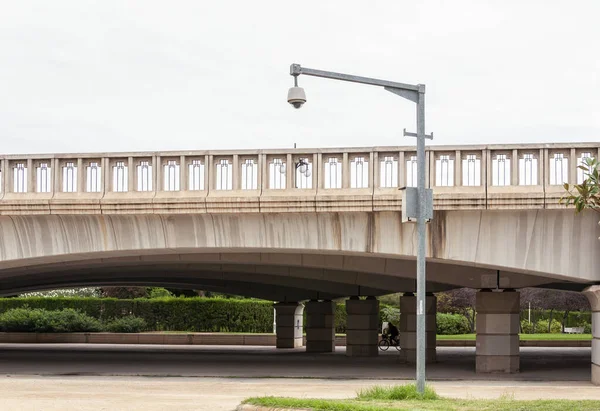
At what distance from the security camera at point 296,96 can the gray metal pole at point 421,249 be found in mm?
2137

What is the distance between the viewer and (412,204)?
18.2 metres

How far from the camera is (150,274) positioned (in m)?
39.4

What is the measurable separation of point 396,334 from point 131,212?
24.1 meters

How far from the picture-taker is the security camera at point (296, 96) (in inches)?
715

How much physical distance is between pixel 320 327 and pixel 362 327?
5.32m

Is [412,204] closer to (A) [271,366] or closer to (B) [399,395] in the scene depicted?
(B) [399,395]

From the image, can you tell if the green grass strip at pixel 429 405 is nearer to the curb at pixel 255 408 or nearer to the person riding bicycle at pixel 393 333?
the curb at pixel 255 408

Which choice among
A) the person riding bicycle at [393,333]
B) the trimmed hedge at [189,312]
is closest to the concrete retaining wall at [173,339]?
the trimmed hedge at [189,312]

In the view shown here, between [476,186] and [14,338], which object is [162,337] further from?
[476,186]

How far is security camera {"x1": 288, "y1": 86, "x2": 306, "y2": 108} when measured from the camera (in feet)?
59.6

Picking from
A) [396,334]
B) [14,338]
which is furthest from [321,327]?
[14,338]

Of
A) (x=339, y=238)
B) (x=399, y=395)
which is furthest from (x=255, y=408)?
(x=339, y=238)

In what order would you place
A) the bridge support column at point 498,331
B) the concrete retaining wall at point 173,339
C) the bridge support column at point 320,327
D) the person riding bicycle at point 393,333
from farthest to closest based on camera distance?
1. the concrete retaining wall at point 173,339
2. the person riding bicycle at point 393,333
3. the bridge support column at point 320,327
4. the bridge support column at point 498,331

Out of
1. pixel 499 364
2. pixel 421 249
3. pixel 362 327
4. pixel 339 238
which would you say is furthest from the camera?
pixel 362 327
